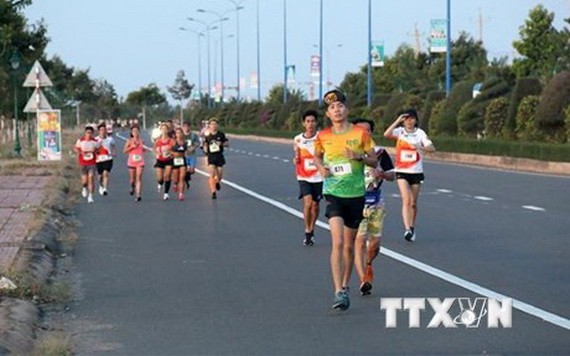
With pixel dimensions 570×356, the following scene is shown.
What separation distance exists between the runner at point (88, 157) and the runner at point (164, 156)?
1313mm

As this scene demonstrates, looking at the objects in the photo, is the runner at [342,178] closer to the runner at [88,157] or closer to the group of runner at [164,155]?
Result: the group of runner at [164,155]

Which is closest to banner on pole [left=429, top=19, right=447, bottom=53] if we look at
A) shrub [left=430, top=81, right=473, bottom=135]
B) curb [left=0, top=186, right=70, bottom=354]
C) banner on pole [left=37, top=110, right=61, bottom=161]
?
shrub [left=430, top=81, right=473, bottom=135]

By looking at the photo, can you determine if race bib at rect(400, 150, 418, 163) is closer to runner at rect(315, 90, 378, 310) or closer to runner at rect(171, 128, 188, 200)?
runner at rect(315, 90, 378, 310)

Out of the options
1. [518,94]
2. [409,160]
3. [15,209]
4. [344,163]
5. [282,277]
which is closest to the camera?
[344,163]

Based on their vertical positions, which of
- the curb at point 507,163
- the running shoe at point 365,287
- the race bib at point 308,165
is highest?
the race bib at point 308,165

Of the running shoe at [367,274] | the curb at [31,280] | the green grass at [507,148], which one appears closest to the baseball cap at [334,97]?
the running shoe at [367,274]

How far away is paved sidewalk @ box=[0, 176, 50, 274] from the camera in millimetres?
16156

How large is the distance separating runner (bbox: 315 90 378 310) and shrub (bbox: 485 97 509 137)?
4085 centimetres

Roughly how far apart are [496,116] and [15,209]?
32098 millimetres

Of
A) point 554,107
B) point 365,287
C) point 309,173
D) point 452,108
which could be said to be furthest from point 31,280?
point 452,108

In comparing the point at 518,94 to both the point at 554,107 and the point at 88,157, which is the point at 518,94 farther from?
the point at 88,157

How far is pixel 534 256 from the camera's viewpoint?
16078 millimetres

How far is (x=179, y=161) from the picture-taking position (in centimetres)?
2869

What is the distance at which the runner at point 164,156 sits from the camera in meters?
28.5
